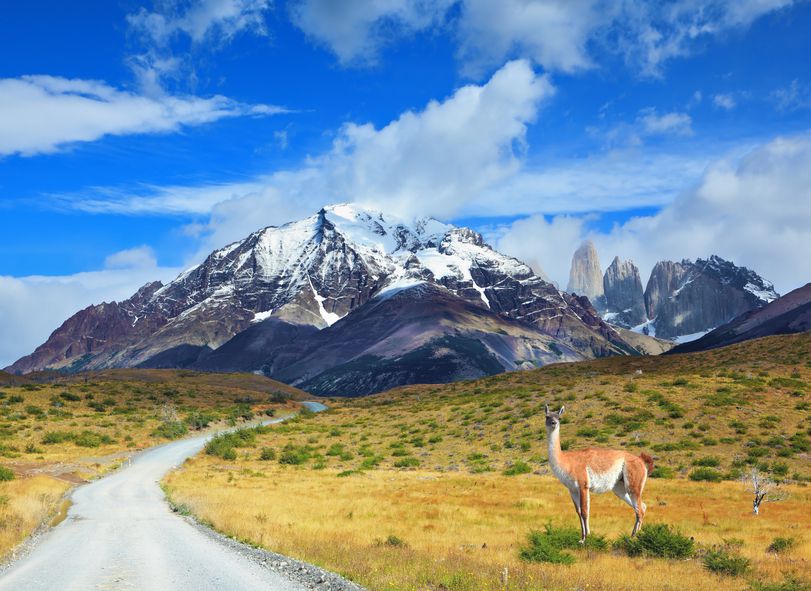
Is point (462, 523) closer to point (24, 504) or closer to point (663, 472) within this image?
point (24, 504)

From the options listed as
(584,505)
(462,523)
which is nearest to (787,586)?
(584,505)

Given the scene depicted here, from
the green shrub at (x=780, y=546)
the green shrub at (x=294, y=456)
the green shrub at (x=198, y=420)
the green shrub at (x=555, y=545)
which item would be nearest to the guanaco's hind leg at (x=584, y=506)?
the green shrub at (x=555, y=545)

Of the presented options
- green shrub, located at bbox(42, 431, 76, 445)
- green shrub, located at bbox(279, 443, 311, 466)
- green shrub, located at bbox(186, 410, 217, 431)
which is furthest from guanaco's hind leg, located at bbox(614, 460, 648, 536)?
green shrub, located at bbox(186, 410, 217, 431)

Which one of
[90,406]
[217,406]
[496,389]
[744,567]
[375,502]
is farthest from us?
[217,406]

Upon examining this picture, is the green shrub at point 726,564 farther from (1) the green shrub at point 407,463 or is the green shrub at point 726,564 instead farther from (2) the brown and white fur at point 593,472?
(1) the green shrub at point 407,463

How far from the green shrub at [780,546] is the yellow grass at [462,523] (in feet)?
0.81

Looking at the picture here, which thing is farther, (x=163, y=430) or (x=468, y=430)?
(x=163, y=430)

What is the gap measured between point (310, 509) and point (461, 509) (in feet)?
22.3

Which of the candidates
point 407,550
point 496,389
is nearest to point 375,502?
point 407,550

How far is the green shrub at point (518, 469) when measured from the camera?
141ft

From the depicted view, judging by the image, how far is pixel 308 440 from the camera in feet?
225

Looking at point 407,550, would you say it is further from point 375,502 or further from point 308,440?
point 308,440

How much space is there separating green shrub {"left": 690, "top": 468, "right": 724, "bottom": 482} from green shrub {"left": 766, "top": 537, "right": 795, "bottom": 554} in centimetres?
1898

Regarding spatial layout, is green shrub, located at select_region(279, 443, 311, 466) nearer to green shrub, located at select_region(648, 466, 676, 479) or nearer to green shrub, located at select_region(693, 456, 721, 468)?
green shrub, located at select_region(648, 466, 676, 479)
